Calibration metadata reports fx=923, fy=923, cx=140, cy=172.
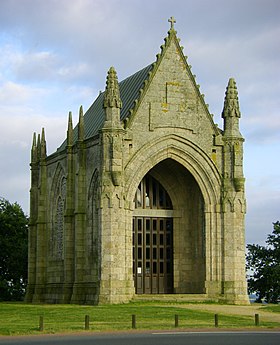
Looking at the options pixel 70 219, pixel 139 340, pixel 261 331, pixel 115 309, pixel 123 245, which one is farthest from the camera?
pixel 70 219

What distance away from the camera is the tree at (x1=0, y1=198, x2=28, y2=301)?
231 ft

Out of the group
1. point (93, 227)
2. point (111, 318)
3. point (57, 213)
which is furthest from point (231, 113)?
point (111, 318)

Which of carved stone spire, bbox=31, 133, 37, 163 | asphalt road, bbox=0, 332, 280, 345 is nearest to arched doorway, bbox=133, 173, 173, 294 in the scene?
carved stone spire, bbox=31, 133, 37, 163

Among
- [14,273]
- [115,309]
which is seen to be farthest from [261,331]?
[14,273]

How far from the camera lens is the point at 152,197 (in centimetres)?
5459

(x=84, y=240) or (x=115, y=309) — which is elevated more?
(x=84, y=240)

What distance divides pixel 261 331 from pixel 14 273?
1608 inches

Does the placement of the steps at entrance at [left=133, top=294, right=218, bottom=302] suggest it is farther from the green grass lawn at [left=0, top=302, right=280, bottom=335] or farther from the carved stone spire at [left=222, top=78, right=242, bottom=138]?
the carved stone spire at [left=222, top=78, right=242, bottom=138]

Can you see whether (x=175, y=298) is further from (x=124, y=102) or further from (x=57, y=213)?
(x=124, y=102)

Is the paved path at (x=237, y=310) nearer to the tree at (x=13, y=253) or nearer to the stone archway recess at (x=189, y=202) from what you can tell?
the stone archway recess at (x=189, y=202)

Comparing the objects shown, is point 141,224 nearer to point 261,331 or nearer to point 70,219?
point 70,219

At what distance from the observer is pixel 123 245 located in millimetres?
48719

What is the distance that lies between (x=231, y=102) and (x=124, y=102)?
20.4ft

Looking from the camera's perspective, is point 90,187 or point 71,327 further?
point 90,187
